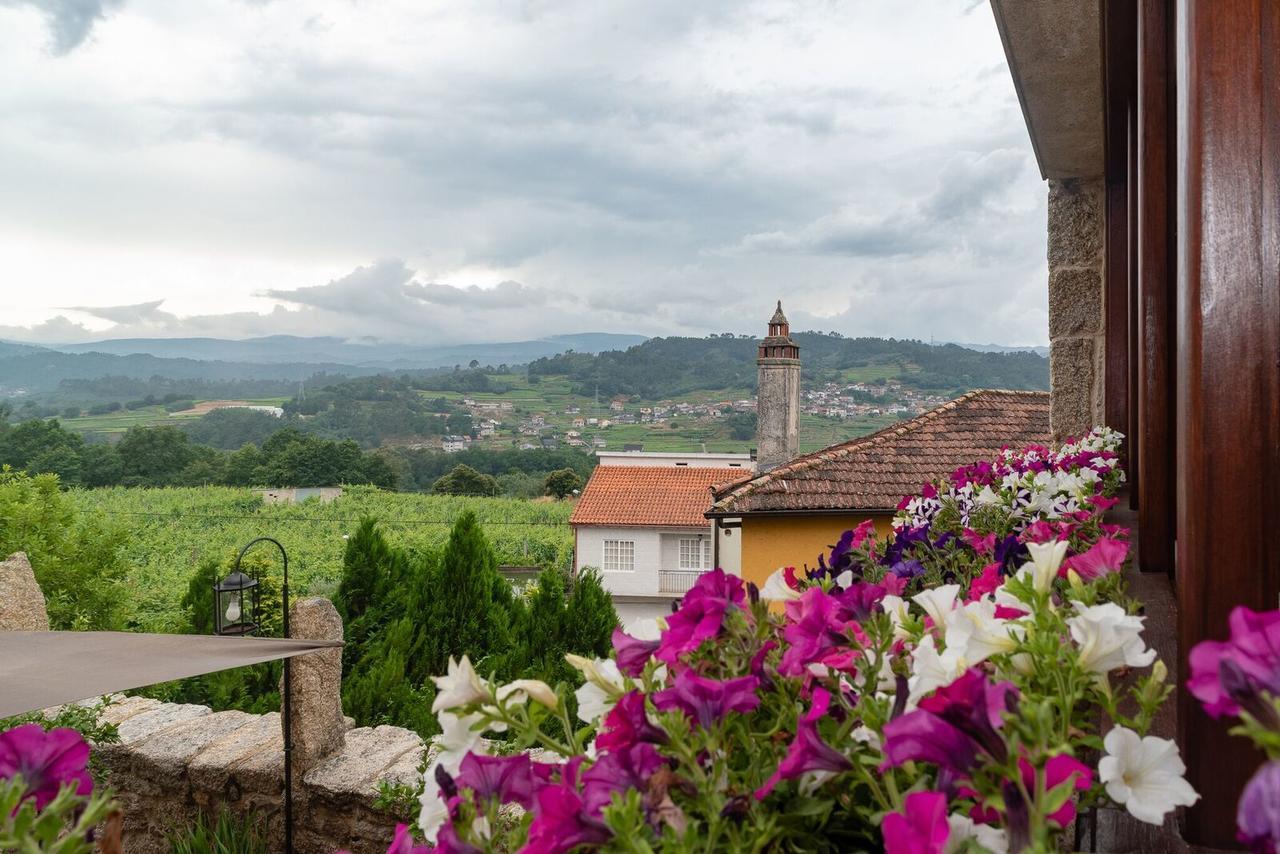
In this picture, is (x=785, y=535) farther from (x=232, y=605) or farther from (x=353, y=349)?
(x=353, y=349)

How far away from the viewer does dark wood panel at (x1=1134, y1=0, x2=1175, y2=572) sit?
Answer: 1.11 metres

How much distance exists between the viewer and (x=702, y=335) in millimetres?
33750

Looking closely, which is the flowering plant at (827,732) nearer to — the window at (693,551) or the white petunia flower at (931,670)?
the white petunia flower at (931,670)

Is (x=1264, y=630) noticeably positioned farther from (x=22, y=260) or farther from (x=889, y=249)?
(x=889, y=249)

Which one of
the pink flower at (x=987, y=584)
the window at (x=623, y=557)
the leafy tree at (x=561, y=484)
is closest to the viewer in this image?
the pink flower at (x=987, y=584)

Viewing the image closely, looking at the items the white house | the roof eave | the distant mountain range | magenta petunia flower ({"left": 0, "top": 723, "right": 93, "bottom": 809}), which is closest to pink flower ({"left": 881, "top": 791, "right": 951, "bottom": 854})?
magenta petunia flower ({"left": 0, "top": 723, "right": 93, "bottom": 809})

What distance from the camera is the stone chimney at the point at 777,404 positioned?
53.6 feet

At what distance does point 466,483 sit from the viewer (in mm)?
27625

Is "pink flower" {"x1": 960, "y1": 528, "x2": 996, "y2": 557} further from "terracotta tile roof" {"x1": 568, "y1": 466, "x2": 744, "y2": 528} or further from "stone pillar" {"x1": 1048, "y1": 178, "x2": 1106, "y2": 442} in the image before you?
"terracotta tile roof" {"x1": 568, "y1": 466, "x2": 744, "y2": 528}

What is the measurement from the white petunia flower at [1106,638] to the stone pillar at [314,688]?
12.1 feet

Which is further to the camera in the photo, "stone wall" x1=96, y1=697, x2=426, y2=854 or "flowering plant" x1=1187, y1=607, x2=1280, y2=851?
"stone wall" x1=96, y1=697, x2=426, y2=854

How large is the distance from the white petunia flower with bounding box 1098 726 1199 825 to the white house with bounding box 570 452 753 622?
1912 cm

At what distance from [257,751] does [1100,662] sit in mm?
4158

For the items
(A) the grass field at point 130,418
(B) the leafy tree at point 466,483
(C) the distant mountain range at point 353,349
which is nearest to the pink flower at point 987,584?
(B) the leafy tree at point 466,483
